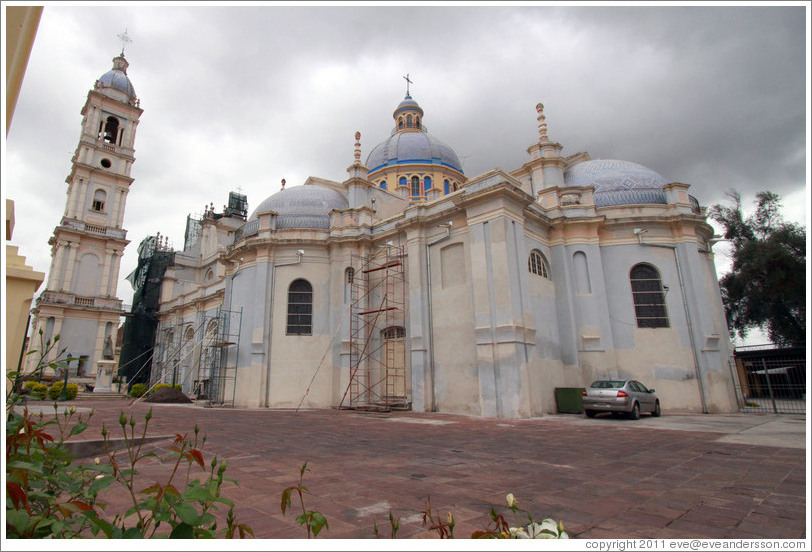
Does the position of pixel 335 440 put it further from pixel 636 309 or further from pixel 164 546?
pixel 636 309

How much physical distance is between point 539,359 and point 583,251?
5.28m

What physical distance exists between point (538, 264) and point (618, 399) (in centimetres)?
631

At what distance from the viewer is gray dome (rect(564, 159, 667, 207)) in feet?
62.4

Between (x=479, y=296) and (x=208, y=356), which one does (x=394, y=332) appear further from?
(x=208, y=356)

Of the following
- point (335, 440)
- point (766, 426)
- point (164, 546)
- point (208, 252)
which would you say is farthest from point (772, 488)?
point (208, 252)

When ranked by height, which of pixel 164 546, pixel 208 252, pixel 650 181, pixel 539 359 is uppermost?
pixel 208 252

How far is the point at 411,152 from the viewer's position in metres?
30.4

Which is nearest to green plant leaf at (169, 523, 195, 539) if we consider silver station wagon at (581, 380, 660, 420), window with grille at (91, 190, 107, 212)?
silver station wagon at (581, 380, 660, 420)

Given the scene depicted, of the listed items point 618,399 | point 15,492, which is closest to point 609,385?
point 618,399

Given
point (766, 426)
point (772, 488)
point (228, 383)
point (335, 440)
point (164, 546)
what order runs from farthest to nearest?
point (228, 383) < point (766, 426) < point (335, 440) < point (772, 488) < point (164, 546)

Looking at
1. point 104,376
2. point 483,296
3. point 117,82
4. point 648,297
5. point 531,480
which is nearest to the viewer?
point 531,480

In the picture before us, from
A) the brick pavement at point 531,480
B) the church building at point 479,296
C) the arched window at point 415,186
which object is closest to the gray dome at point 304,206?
the church building at point 479,296

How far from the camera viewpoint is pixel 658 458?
6.76 metres

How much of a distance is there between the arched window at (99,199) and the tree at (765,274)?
47.9 m
